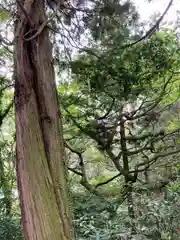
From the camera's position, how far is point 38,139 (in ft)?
6.52

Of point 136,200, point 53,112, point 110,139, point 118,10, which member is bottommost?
point 136,200

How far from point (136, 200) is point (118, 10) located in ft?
8.41

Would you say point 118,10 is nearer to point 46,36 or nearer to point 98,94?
point 46,36

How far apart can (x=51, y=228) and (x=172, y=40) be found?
9.18 ft

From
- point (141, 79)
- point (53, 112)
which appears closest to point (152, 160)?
point (141, 79)

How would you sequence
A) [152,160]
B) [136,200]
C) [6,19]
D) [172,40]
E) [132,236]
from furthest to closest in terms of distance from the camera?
[152,160], [136,200], [172,40], [6,19], [132,236]

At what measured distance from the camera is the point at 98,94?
3.75 metres

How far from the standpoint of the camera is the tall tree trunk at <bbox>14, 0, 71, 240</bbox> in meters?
1.84

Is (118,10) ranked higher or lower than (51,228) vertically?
higher

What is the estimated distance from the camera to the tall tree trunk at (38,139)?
1838 millimetres

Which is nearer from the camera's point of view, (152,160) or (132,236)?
(132,236)

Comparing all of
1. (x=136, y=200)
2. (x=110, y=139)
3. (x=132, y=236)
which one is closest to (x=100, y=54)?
(x=110, y=139)

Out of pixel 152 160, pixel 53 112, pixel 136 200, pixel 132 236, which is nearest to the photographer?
pixel 53 112

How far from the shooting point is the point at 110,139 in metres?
4.19
